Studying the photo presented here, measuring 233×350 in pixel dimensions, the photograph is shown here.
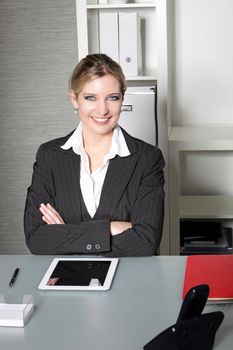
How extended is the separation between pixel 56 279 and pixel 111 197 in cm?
52

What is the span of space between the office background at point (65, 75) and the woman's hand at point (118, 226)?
142 cm

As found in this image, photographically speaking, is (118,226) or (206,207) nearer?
(118,226)

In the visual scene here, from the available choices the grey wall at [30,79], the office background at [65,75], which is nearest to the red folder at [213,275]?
the office background at [65,75]

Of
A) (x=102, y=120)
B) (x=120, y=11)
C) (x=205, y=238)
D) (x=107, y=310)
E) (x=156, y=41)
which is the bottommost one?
(x=205, y=238)

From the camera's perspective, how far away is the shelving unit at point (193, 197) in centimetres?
308

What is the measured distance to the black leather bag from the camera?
4.12 feet

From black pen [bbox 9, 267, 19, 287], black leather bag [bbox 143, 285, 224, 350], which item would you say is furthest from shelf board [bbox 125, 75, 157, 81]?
black leather bag [bbox 143, 285, 224, 350]

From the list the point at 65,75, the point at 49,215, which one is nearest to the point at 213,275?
the point at 49,215

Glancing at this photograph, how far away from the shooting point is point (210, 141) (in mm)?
3080

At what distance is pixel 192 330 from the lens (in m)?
1.28

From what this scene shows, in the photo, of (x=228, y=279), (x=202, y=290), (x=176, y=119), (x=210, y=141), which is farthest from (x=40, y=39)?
(x=202, y=290)

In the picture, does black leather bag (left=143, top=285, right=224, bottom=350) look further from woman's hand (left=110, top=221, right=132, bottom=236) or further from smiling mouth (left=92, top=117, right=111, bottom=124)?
smiling mouth (left=92, top=117, right=111, bottom=124)

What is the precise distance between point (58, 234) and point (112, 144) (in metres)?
0.41

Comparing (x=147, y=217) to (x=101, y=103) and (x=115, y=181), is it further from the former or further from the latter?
(x=101, y=103)
